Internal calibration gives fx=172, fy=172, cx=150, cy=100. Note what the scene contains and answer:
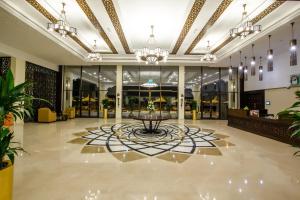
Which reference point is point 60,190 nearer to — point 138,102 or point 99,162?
point 99,162

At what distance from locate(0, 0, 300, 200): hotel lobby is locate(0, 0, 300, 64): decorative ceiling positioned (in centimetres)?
5

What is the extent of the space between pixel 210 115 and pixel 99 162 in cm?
1118

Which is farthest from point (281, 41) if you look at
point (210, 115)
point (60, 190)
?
point (60, 190)

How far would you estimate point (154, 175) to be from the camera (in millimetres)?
3211

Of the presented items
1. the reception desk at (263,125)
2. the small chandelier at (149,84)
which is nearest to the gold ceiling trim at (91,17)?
the small chandelier at (149,84)

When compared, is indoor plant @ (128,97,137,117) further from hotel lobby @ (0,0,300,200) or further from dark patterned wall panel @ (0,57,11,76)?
dark patterned wall panel @ (0,57,11,76)

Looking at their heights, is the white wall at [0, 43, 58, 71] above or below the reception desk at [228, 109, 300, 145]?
above

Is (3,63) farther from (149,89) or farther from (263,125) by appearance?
(263,125)

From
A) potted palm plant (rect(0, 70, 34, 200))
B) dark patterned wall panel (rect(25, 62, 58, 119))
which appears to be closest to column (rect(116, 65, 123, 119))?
dark patterned wall panel (rect(25, 62, 58, 119))

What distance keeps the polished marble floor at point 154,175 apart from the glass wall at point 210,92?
8744mm

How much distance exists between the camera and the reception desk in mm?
5914

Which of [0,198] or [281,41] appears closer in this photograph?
[0,198]

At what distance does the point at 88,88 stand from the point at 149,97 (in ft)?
16.3

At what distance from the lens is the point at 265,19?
19.8 ft
